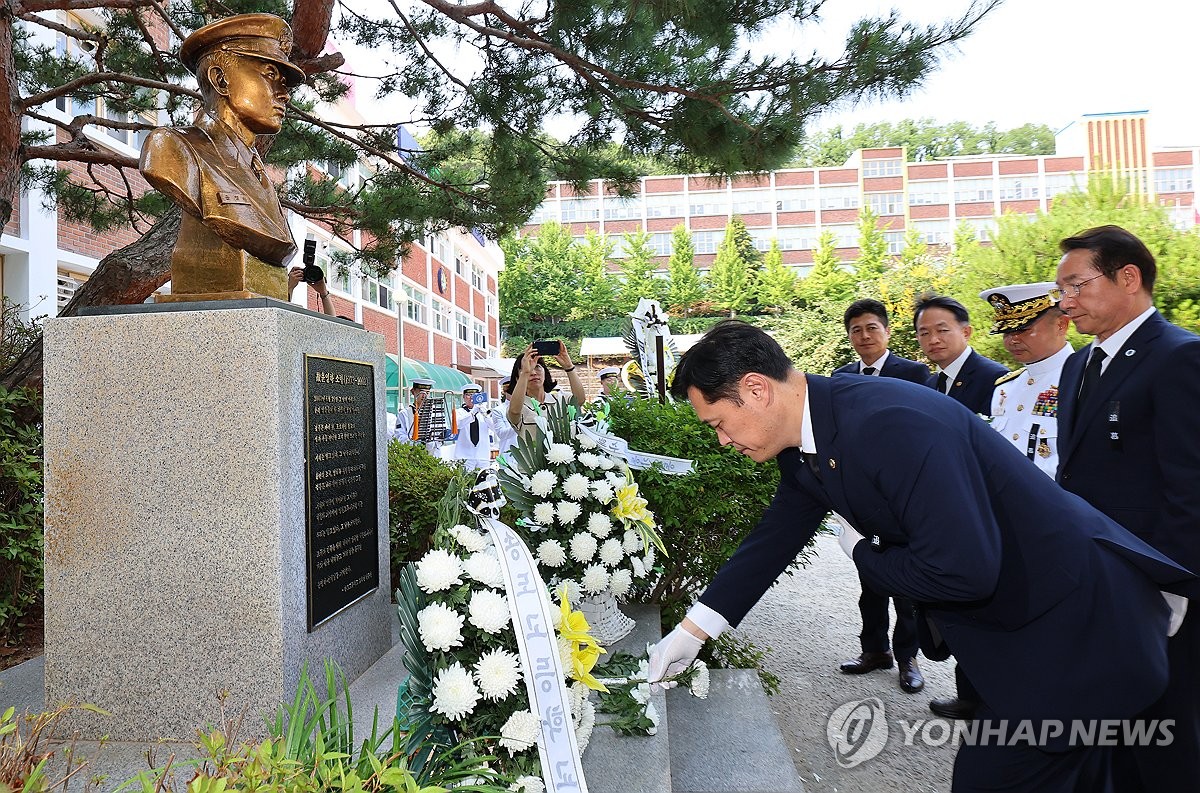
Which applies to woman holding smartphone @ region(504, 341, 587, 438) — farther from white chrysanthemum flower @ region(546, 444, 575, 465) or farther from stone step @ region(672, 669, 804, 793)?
stone step @ region(672, 669, 804, 793)

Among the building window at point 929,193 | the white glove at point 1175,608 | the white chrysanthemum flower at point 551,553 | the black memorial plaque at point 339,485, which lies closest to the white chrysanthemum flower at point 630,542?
the white chrysanthemum flower at point 551,553

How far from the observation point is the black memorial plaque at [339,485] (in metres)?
3.05

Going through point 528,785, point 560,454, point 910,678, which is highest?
point 560,454

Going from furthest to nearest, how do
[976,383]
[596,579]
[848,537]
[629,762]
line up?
[976,383] < [596,579] < [629,762] < [848,537]

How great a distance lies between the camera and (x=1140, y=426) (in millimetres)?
2658

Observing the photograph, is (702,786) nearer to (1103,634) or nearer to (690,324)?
(1103,634)

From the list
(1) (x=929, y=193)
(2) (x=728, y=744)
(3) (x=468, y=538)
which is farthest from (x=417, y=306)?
(1) (x=929, y=193)

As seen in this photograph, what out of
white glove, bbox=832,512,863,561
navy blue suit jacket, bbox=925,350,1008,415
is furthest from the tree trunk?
navy blue suit jacket, bbox=925,350,1008,415

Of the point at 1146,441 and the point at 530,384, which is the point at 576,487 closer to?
the point at 1146,441

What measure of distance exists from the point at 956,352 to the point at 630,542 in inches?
100

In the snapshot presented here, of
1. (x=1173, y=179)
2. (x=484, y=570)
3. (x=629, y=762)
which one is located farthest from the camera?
(x=1173, y=179)

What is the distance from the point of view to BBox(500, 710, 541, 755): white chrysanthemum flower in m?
2.10

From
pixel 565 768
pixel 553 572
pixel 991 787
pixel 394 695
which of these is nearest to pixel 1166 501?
pixel 991 787

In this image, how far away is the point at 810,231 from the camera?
63781 mm
